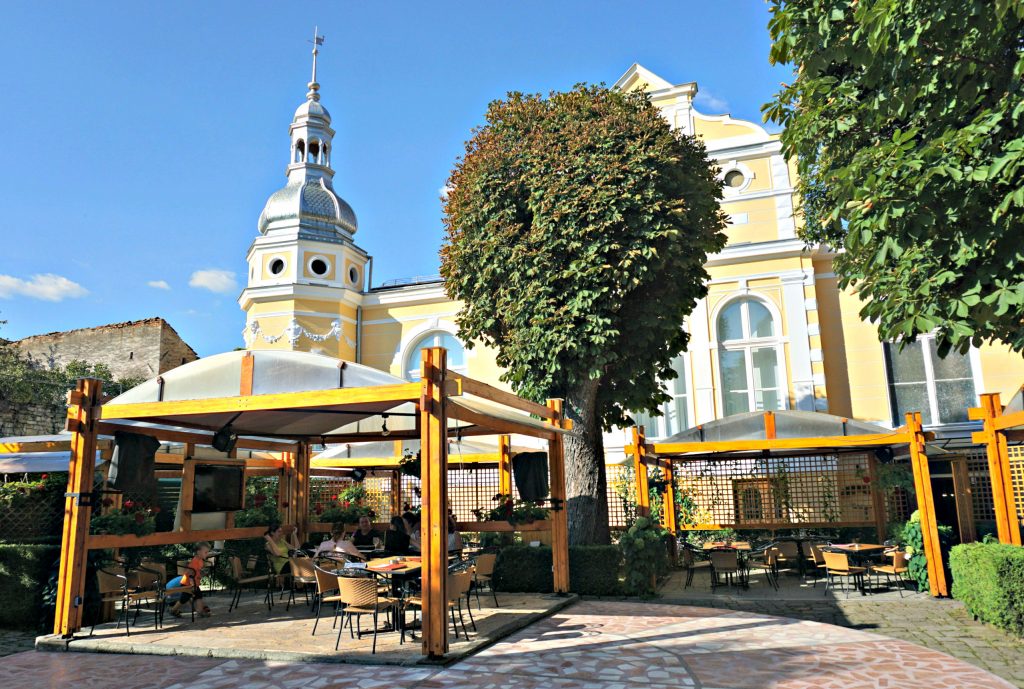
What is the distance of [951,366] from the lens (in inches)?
780

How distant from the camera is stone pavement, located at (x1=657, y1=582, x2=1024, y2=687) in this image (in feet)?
24.4

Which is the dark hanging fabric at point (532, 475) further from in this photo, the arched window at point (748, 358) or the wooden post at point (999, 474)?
the arched window at point (748, 358)

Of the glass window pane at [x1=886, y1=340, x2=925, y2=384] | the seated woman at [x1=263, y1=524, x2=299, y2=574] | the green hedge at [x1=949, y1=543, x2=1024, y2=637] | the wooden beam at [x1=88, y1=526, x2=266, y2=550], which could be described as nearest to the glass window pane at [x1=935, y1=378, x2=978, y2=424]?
the glass window pane at [x1=886, y1=340, x2=925, y2=384]

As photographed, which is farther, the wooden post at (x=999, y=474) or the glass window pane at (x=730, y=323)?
the glass window pane at (x=730, y=323)

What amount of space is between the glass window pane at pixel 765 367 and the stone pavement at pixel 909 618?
8.99 metres

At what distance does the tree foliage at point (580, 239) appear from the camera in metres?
11.8

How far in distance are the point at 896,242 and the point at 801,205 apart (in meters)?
10.5

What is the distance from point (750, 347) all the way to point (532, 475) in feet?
37.4

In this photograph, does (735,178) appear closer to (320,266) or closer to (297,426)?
(320,266)

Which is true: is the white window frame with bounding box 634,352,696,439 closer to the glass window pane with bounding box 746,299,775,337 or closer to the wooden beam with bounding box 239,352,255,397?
the glass window pane with bounding box 746,299,775,337

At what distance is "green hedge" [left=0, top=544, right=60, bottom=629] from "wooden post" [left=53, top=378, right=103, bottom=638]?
3.26 ft

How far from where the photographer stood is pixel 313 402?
26.7 feet

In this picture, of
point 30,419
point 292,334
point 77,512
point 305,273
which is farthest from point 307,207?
point 77,512

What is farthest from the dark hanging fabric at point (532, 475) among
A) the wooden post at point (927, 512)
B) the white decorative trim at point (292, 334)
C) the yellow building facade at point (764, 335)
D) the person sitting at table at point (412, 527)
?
the white decorative trim at point (292, 334)
